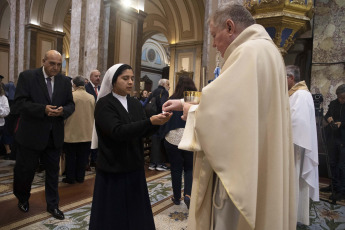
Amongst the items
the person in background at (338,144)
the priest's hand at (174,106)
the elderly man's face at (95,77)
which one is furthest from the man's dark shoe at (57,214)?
the person in background at (338,144)

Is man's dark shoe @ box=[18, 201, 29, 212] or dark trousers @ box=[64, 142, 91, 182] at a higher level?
dark trousers @ box=[64, 142, 91, 182]

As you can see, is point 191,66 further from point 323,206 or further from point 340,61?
point 323,206

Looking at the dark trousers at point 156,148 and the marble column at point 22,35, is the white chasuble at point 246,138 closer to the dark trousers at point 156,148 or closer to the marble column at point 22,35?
the dark trousers at point 156,148

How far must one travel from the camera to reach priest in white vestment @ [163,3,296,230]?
120cm

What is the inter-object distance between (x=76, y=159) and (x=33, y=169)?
1596mm

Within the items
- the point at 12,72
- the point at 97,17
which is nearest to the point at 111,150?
the point at 97,17

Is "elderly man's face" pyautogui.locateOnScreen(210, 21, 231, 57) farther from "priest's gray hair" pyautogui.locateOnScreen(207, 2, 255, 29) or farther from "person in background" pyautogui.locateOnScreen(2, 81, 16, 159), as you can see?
"person in background" pyautogui.locateOnScreen(2, 81, 16, 159)

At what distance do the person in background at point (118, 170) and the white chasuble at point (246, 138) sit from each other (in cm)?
81

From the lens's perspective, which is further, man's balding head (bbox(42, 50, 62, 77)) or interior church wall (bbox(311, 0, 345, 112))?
interior church wall (bbox(311, 0, 345, 112))

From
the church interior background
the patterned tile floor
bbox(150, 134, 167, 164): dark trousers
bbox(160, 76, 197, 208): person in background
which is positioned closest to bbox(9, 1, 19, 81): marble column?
the church interior background

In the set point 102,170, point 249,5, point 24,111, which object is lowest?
point 102,170

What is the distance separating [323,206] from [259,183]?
3.27 m

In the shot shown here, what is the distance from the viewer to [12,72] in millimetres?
10844

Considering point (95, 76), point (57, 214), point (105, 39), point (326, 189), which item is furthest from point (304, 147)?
point (105, 39)
